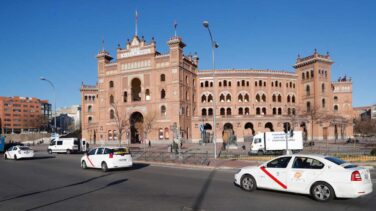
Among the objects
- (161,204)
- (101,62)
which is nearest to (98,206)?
(161,204)

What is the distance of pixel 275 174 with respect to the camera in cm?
1119

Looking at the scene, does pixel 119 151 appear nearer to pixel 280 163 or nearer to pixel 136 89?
pixel 280 163

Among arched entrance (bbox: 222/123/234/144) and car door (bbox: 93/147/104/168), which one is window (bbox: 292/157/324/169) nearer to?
car door (bbox: 93/147/104/168)

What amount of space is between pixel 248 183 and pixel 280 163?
4.75ft

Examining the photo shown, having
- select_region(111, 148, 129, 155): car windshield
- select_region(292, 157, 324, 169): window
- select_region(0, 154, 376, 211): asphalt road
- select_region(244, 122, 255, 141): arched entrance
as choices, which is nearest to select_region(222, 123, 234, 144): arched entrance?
select_region(244, 122, 255, 141): arched entrance

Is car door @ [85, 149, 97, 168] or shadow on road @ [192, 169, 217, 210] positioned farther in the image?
car door @ [85, 149, 97, 168]

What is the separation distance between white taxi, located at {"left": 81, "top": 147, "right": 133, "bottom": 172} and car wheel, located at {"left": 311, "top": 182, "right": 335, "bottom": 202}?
12260 millimetres

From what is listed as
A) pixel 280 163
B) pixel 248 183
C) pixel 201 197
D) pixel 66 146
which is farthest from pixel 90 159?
pixel 66 146

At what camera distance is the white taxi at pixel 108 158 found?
1912cm

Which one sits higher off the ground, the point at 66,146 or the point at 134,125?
the point at 134,125

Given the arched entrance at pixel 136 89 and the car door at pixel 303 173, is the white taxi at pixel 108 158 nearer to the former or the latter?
the car door at pixel 303 173

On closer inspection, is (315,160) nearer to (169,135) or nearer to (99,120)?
(169,135)

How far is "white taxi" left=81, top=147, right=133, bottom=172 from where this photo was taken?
19125 mm

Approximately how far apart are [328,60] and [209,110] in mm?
27829
